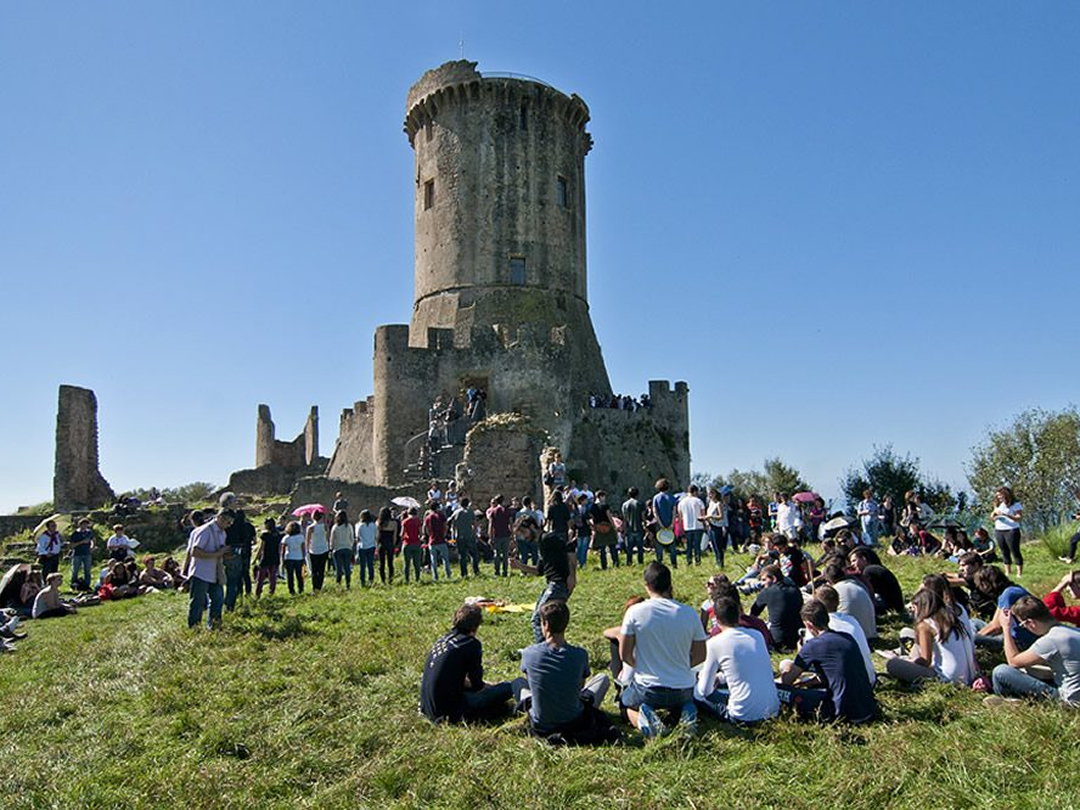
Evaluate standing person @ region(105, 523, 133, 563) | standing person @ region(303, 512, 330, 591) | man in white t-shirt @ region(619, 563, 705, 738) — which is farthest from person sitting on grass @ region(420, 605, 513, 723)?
standing person @ region(105, 523, 133, 563)

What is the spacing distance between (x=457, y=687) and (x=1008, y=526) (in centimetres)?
1067

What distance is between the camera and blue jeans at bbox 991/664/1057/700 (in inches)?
284

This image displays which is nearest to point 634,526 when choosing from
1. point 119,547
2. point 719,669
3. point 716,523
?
point 716,523

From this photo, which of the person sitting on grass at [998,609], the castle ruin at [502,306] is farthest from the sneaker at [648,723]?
the castle ruin at [502,306]

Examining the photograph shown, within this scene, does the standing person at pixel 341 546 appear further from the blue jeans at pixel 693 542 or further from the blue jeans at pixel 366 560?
the blue jeans at pixel 693 542

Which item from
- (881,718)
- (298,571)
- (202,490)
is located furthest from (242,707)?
(202,490)

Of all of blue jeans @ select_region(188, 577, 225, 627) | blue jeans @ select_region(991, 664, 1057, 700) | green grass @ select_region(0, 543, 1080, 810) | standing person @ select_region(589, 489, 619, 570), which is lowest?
green grass @ select_region(0, 543, 1080, 810)

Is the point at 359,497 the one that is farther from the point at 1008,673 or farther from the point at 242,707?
the point at 1008,673

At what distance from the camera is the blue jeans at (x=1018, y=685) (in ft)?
23.7

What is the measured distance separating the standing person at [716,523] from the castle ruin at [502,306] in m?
13.8

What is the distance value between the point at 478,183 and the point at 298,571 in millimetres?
25979

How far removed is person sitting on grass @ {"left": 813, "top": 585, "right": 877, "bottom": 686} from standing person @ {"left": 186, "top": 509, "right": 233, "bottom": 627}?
7.51m

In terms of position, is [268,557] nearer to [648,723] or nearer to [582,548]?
[582,548]

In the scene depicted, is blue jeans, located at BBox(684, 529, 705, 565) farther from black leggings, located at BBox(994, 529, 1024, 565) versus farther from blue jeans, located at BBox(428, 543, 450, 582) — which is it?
black leggings, located at BBox(994, 529, 1024, 565)
